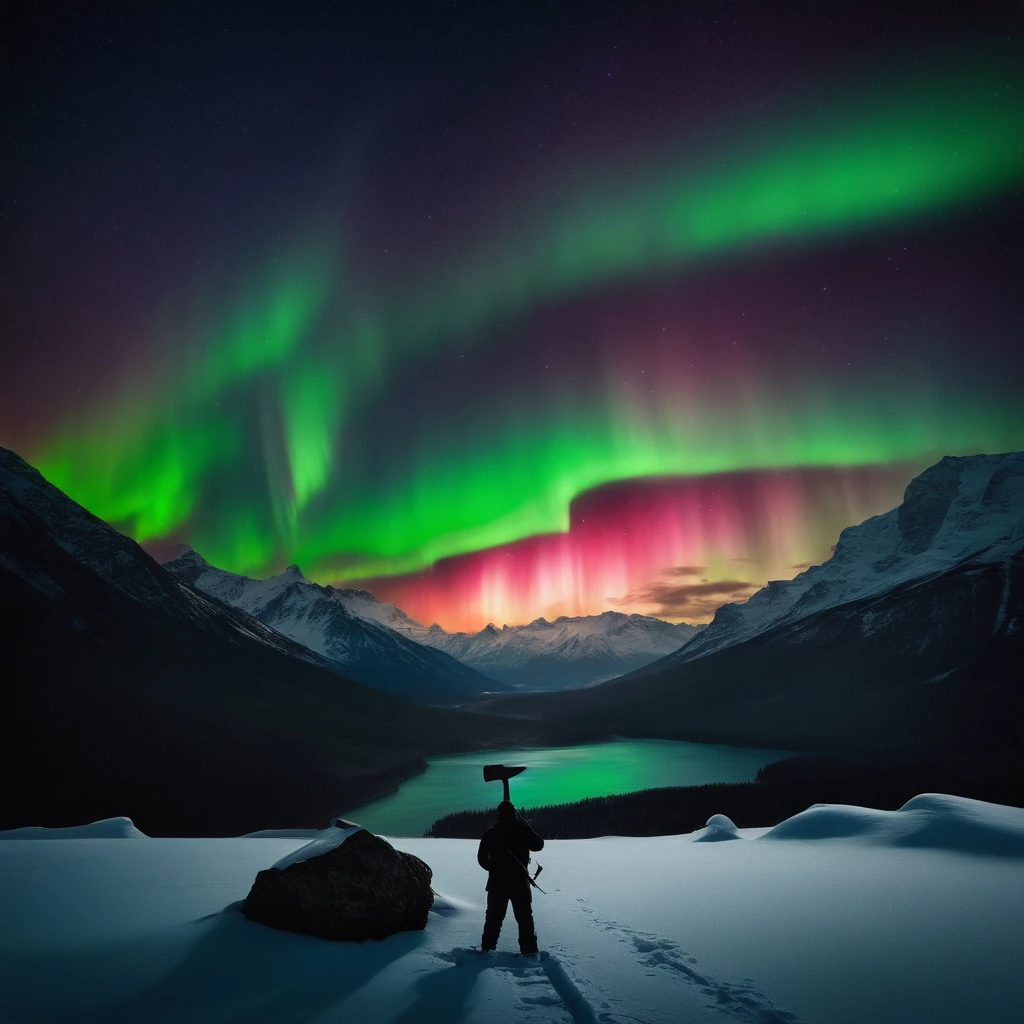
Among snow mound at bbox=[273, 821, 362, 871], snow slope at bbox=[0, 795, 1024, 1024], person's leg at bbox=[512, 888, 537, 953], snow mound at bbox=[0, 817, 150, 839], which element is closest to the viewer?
snow slope at bbox=[0, 795, 1024, 1024]

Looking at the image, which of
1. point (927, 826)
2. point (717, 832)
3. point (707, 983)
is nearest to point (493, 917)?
point (707, 983)

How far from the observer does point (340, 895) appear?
9.92 meters

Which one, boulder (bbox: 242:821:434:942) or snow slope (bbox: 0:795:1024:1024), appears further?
boulder (bbox: 242:821:434:942)

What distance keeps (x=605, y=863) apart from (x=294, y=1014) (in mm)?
12123

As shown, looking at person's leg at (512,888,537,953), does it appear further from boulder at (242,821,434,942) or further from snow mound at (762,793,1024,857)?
snow mound at (762,793,1024,857)

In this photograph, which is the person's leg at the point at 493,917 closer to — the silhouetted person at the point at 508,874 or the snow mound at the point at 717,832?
the silhouetted person at the point at 508,874

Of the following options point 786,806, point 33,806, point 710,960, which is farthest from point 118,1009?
point 33,806

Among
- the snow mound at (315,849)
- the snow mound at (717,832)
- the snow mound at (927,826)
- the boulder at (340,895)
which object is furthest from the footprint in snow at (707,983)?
the snow mound at (717,832)

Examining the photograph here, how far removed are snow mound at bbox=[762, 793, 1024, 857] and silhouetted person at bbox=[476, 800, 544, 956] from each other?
43.2 feet

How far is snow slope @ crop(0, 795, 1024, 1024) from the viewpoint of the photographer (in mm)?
7395

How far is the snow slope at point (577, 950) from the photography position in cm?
739

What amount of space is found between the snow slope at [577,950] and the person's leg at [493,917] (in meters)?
0.47

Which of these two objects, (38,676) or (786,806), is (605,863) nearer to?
(786,806)

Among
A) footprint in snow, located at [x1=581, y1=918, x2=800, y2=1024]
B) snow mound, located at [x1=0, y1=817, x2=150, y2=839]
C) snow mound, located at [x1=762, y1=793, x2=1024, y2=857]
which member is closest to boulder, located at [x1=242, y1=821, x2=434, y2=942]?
footprint in snow, located at [x1=581, y1=918, x2=800, y2=1024]
